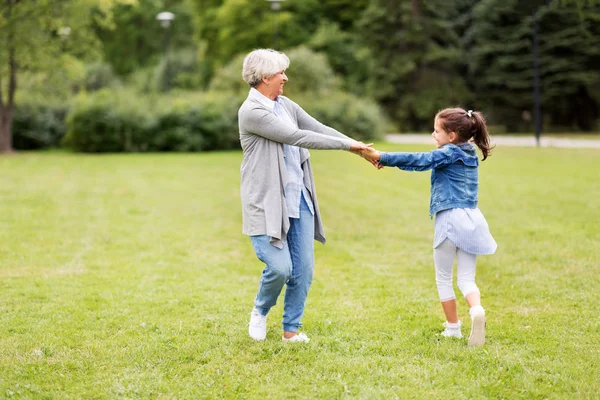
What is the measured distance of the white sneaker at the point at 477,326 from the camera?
4.98 m

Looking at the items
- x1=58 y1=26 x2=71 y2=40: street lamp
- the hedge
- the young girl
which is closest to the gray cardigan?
the young girl

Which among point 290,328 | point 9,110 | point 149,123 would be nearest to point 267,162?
point 290,328

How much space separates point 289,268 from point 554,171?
47.3 ft

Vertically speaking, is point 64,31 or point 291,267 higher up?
point 64,31

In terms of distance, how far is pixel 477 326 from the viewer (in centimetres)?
501

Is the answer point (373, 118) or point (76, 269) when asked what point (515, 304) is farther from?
point (373, 118)

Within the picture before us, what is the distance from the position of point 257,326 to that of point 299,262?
0.62 m

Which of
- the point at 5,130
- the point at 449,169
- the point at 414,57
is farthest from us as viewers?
the point at 414,57

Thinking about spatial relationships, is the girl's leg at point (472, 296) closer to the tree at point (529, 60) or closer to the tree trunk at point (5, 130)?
the tree trunk at point (5, 130)

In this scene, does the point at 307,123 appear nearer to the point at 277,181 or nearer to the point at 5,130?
the point at 277,181

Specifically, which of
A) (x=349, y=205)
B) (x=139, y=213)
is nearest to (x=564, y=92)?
(x=349, y=205)

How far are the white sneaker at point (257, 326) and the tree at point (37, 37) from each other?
23.2m

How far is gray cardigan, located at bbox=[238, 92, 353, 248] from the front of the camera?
487 cm

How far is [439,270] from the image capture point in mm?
5324
